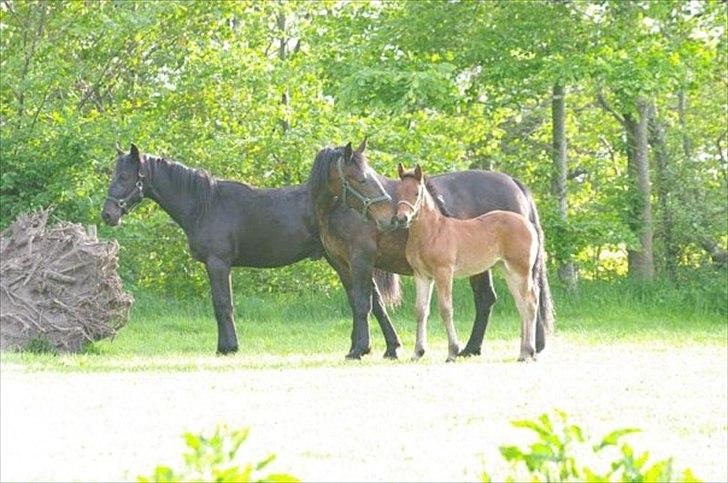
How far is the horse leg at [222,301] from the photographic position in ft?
47.8

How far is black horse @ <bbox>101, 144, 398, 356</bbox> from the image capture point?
1456 centimetres

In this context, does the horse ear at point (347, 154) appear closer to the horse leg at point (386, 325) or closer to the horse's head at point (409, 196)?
the horse's head at point (409, 196)

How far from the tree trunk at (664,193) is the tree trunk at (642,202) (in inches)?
9.5

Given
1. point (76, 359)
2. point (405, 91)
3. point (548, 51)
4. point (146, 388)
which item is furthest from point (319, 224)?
point (548, 51)

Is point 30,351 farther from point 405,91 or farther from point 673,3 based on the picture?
point 673,3

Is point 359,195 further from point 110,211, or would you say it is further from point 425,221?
point 110,211

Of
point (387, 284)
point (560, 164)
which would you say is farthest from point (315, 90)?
point (387, 284)

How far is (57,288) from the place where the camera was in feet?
47.2

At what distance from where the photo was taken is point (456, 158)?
78.9 feet

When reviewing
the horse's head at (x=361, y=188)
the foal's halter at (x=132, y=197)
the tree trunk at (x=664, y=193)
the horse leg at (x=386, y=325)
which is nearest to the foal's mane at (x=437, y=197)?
the horse's head at (x=361, y=188)

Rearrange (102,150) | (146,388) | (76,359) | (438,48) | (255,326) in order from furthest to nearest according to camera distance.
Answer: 1. (438,48)
2. (102,150)
3. (255,326)
4. (76,359)
5. (146,388)

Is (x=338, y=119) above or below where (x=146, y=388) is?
above

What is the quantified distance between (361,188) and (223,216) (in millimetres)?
2100

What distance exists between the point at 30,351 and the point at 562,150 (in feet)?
38.7
